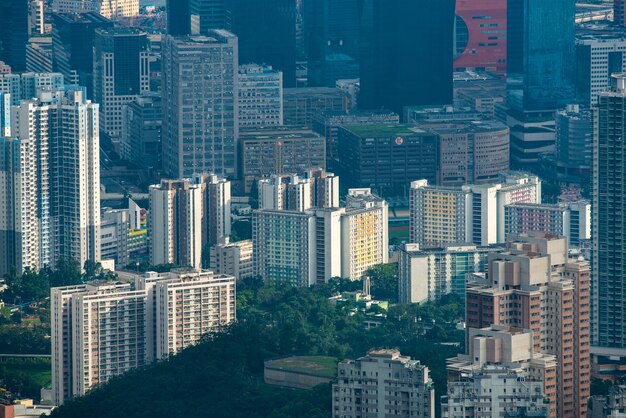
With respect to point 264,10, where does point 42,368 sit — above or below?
below

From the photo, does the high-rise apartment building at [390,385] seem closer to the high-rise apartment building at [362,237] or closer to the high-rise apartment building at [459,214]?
the high-rise apartment building at [362,237]

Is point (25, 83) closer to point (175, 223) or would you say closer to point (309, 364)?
point (175, 223)

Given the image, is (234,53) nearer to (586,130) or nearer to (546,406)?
(586,130)

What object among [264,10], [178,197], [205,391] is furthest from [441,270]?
[264,10]

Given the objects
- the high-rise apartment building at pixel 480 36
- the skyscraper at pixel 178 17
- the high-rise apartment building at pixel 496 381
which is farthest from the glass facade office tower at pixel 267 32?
the high-rise apartment building at pixel 496 381


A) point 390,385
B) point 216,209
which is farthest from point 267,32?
point 390,385
